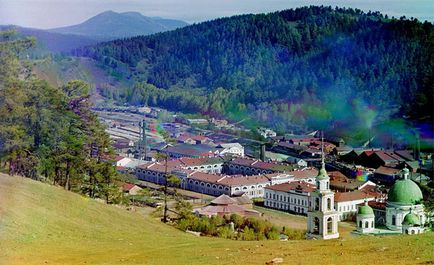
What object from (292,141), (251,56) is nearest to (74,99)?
(292,141)

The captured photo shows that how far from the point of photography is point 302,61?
84.1m

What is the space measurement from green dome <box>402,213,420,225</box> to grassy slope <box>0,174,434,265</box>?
730cm

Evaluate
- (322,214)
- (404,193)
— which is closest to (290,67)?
(404,193)

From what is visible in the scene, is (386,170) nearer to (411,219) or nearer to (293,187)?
(293,187)

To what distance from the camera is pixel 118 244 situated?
455 inches

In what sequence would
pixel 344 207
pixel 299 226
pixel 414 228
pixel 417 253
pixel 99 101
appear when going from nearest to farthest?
pixel 417 253
pixel 414 228
pixel 299 226
pixel 344 207
pixel 99 101

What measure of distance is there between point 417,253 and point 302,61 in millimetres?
76047

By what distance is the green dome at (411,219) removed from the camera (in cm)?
A: 1830

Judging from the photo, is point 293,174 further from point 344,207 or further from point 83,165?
point 83,165

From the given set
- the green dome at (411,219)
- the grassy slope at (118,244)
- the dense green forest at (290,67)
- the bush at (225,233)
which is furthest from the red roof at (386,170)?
the grassy slope at (118,244)

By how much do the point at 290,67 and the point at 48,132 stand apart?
221 ft

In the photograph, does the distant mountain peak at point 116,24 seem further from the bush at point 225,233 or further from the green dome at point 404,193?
the green dome at point 404,193

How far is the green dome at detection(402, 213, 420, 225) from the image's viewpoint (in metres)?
18.3

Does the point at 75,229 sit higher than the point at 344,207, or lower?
higher
